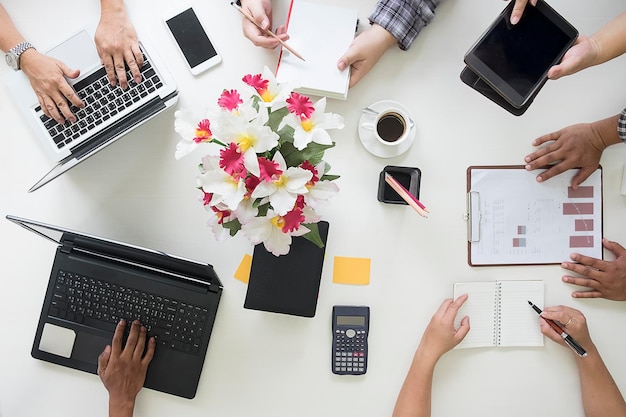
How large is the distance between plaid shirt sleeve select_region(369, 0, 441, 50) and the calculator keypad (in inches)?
26.7

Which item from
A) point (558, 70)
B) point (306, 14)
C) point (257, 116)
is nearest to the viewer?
point (257, 116)

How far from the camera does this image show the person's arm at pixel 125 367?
1.09m

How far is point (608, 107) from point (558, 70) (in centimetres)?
29

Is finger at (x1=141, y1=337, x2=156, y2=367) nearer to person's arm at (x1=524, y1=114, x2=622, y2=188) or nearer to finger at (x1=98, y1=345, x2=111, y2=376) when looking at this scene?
finger at (x1=98, y1=345, x2=111, y2=376)

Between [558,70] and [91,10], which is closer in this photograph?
[558,70]

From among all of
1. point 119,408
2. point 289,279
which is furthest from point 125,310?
point 289,279

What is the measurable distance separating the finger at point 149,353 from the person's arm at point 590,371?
0.92 meters

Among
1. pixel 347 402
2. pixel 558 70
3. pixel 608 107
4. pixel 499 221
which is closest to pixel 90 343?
pixel 347 402

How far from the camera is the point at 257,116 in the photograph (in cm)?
Answer: 69

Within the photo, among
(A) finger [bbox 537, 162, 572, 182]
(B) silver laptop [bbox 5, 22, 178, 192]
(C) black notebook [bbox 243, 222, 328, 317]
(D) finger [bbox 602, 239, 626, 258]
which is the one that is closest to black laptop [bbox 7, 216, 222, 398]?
(C) black notebook [bbox 243, 222, 328, 317]

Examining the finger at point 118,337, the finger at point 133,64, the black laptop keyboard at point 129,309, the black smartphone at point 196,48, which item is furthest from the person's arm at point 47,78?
the finger at point 118,337

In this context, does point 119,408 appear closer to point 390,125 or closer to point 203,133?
point 203,133

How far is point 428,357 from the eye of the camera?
1114mm

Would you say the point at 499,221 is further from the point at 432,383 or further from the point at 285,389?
the point at 285,389
